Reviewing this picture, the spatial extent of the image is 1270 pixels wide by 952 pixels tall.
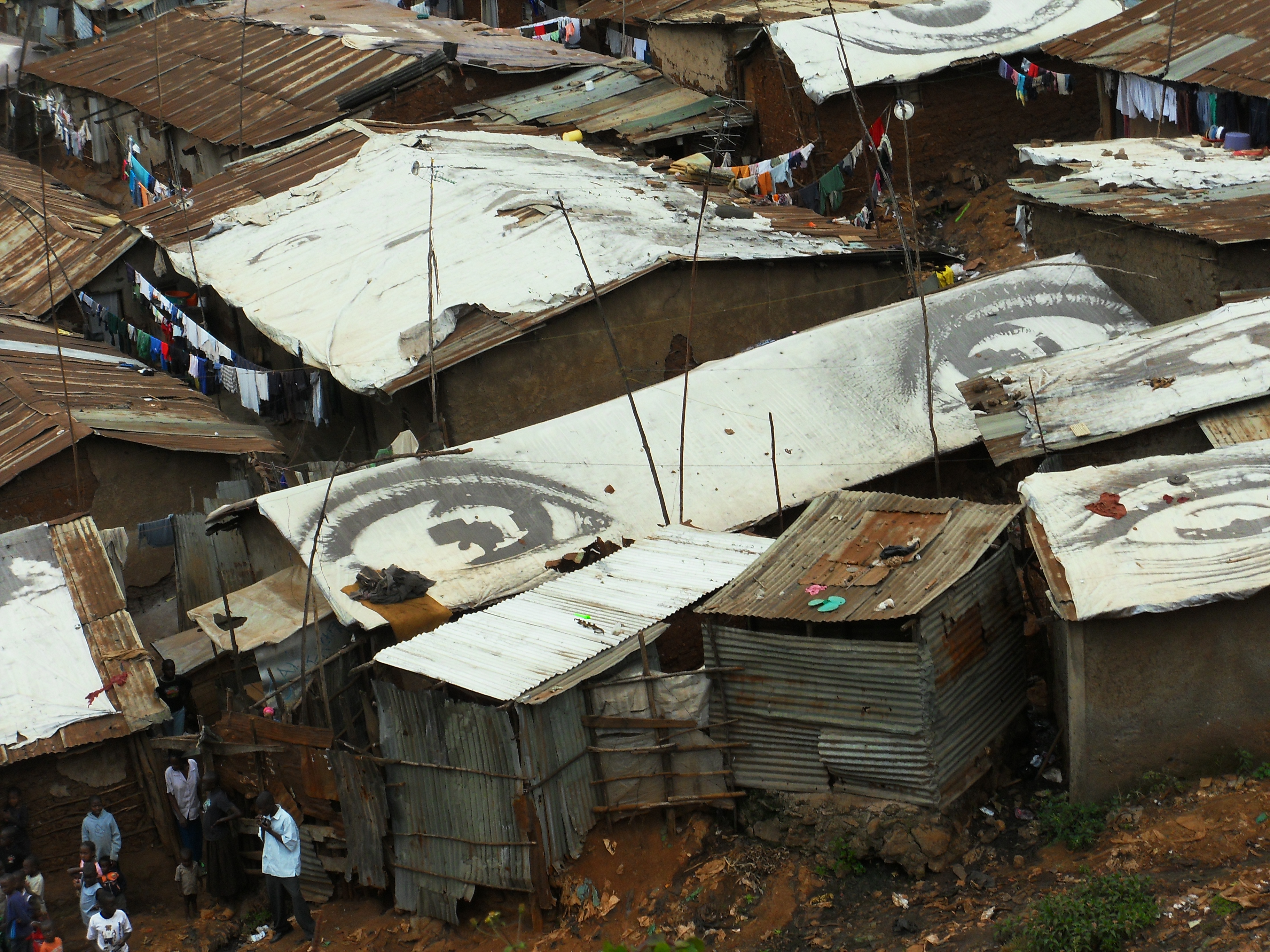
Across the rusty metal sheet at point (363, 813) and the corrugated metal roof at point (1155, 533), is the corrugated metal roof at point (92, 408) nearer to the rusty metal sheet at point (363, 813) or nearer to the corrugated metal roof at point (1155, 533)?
the rusty metal sheet at point (363, 813)

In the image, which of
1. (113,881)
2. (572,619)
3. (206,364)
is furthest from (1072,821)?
(206,364)

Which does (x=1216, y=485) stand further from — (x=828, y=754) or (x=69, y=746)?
(x=69, y=746)

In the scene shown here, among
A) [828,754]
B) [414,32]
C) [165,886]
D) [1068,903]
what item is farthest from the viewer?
[414,32]

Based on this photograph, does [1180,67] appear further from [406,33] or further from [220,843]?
[406,33]

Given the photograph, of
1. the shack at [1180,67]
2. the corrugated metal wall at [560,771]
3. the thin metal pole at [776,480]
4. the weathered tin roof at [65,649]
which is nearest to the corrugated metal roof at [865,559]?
the corrugated metal wall at [560,771]

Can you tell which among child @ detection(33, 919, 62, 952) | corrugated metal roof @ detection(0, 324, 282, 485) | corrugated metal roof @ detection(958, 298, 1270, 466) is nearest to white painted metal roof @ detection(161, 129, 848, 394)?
corrugated metal roof @ detection(0, 324, 282, 485)

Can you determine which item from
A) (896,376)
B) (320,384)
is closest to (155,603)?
(320,384)
